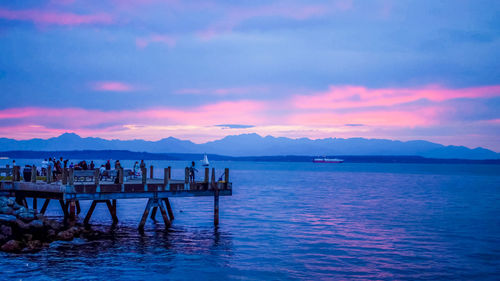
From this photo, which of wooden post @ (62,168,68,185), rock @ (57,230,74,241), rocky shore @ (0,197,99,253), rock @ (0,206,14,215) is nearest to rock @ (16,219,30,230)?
rocky shore @ (0,197,99,253)

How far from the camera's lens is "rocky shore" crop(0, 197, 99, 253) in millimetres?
25344

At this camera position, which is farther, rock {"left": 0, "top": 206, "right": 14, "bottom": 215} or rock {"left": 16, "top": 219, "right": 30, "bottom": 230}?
rock {"left": 0, "top": 206, "right": 14, "bottom": 215}

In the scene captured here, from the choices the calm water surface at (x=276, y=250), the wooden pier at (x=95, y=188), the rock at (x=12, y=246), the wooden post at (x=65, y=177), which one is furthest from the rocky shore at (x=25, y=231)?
the wooden post at (x=65, y=177)

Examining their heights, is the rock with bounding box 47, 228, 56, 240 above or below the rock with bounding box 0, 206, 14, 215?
below

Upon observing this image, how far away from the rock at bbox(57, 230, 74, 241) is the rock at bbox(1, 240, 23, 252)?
280 cm

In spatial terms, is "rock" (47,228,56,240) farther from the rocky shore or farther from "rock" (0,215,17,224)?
"rock" (0,215,17,224)

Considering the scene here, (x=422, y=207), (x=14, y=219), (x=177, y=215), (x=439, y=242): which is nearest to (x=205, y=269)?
(x=14, y=219)

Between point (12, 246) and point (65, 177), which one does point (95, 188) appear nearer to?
point (65, 177)

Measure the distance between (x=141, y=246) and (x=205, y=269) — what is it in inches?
255

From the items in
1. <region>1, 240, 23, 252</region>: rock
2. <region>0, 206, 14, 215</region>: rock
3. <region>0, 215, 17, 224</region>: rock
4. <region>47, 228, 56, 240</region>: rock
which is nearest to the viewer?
<region>1, 240, 23, 252</region>: rock

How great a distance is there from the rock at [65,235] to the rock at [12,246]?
280 cm

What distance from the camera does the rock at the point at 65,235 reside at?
27984mm

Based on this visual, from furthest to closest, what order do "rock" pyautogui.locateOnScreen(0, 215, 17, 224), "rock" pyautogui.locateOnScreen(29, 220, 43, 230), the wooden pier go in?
the wooden pier, "rock" pyautogui.locateOnScreen(29, 220, 43, 230), "rock" pyautogui.locateOnScreen(0, 215, 17, 224)

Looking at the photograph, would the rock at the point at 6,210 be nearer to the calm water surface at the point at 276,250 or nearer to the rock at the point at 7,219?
the rock at the point at 7,219
